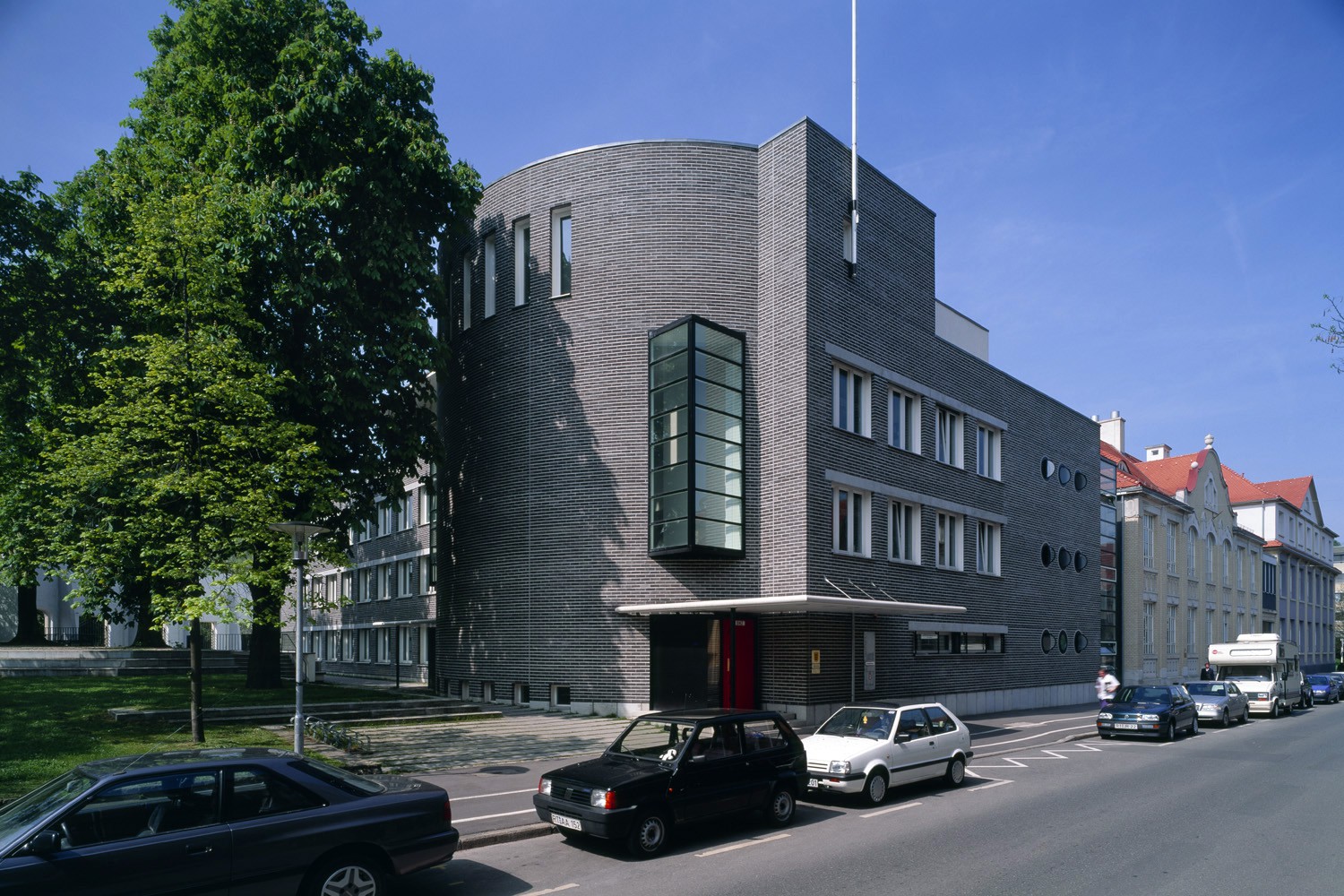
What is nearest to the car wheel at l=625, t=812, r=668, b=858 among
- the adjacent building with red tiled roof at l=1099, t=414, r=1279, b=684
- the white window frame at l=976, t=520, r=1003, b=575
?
the white window frame at l=976, t=520, r=1003, b=575

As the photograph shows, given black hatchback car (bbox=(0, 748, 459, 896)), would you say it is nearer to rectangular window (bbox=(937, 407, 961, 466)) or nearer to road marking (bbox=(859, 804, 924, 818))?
road marking (bbox=(859, 804, 924, 818))

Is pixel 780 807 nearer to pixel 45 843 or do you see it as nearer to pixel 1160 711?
pixel 45 843

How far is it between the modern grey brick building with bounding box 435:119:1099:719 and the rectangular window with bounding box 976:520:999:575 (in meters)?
2.13

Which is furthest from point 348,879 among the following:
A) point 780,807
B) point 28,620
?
point 28,620

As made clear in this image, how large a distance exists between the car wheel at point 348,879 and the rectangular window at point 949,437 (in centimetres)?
2426

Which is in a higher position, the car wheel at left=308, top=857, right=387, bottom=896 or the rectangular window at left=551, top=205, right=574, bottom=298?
the rectangular window at left=551, top=205, right=574, bottom=298

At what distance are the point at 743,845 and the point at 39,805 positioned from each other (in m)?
7.24

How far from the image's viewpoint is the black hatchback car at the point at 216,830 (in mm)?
6568

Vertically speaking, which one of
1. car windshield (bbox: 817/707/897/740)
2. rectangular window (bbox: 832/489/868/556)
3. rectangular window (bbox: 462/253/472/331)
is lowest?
car windshield (bbox: 817/707/897/740)

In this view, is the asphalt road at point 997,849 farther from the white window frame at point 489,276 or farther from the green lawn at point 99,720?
the white window frame at point 489,276

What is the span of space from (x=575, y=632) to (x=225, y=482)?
11148 mm

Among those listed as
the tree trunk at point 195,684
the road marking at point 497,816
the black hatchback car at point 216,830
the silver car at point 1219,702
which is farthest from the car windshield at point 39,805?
the silver car at point 1219,702

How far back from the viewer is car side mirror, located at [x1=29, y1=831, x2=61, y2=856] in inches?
253

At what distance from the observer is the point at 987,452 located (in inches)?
1267
